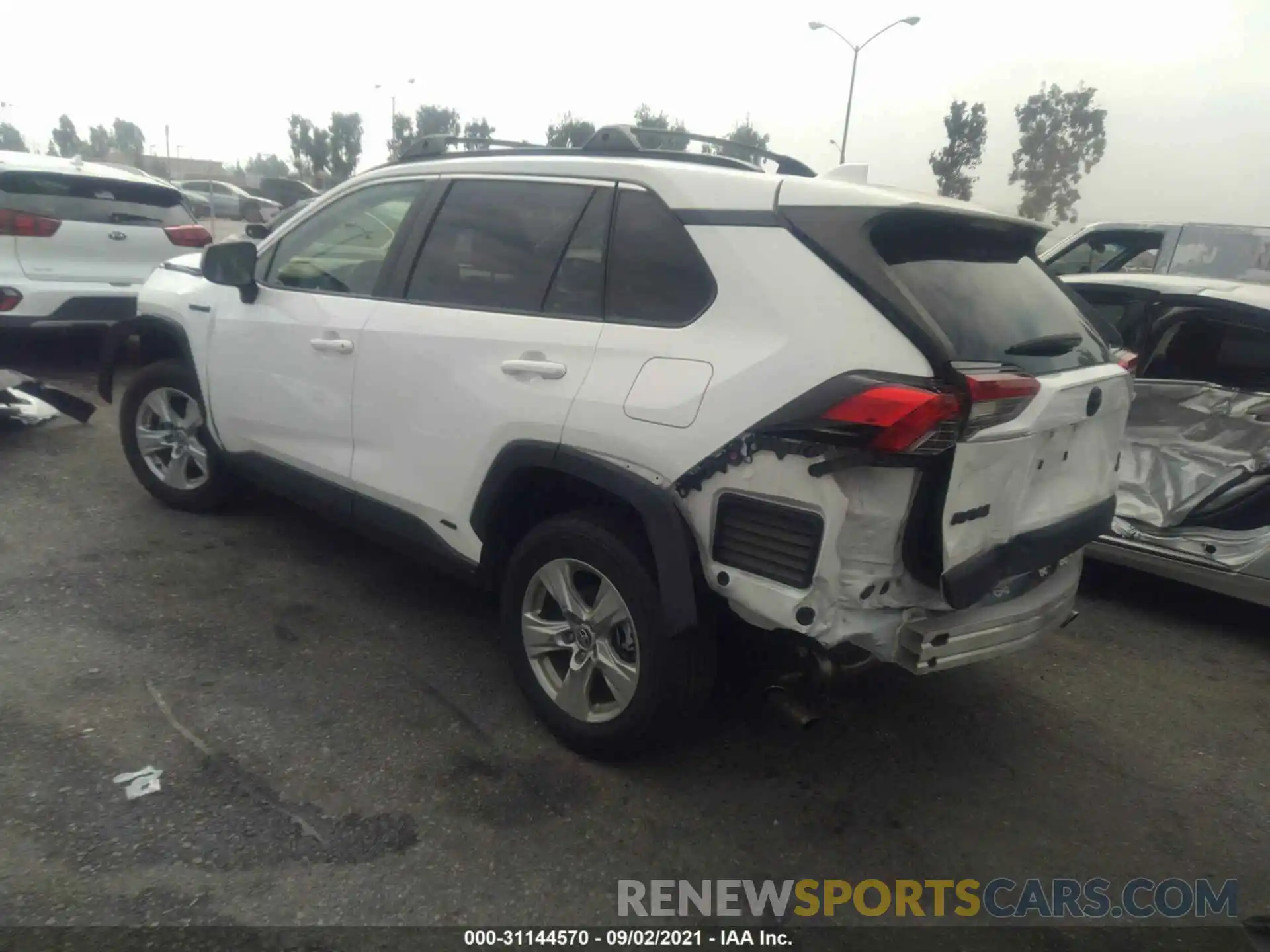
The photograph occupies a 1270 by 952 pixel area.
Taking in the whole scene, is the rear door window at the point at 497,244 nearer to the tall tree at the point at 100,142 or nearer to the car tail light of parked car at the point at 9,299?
the car tail light of parked car at the point at 9,299

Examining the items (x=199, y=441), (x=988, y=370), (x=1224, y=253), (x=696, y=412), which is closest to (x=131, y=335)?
(x=199, y=441)

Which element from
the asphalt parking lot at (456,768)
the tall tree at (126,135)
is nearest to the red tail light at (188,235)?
the asphalt parking lot at (456,768)

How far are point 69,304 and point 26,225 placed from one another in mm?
621

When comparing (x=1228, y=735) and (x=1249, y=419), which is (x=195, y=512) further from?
(x=1249, y=419)

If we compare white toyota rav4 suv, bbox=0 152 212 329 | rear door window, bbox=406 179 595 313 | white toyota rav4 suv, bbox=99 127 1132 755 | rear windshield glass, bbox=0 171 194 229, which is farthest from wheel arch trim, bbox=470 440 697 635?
rear windshield glass, bbox=0 171 194 229

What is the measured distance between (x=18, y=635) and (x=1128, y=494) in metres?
4.95

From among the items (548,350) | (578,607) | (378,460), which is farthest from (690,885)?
(378,460)

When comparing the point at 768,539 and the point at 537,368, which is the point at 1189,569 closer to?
the point at 768,539

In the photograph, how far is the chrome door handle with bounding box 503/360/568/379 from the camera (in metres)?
2.92

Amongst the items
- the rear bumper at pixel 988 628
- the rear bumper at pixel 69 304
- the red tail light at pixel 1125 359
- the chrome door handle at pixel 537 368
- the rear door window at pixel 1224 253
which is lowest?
the rear bumper at pixel 988 628

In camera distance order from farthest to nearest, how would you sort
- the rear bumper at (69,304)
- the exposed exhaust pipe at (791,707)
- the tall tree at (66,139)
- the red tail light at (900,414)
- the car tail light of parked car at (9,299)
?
the tall tree at (66,139), the rear bumper at (69,304), the car tail light of parked car at (9,299), the exposed exhaust pipe at (791,707), the red tail light at (900,414)

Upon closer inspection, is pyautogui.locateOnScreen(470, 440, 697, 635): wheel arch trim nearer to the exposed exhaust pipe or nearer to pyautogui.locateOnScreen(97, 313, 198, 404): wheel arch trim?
the exposed exhaust pipe

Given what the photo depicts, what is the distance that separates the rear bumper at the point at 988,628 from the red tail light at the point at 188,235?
24.1 ft

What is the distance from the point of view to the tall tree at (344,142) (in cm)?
5681
